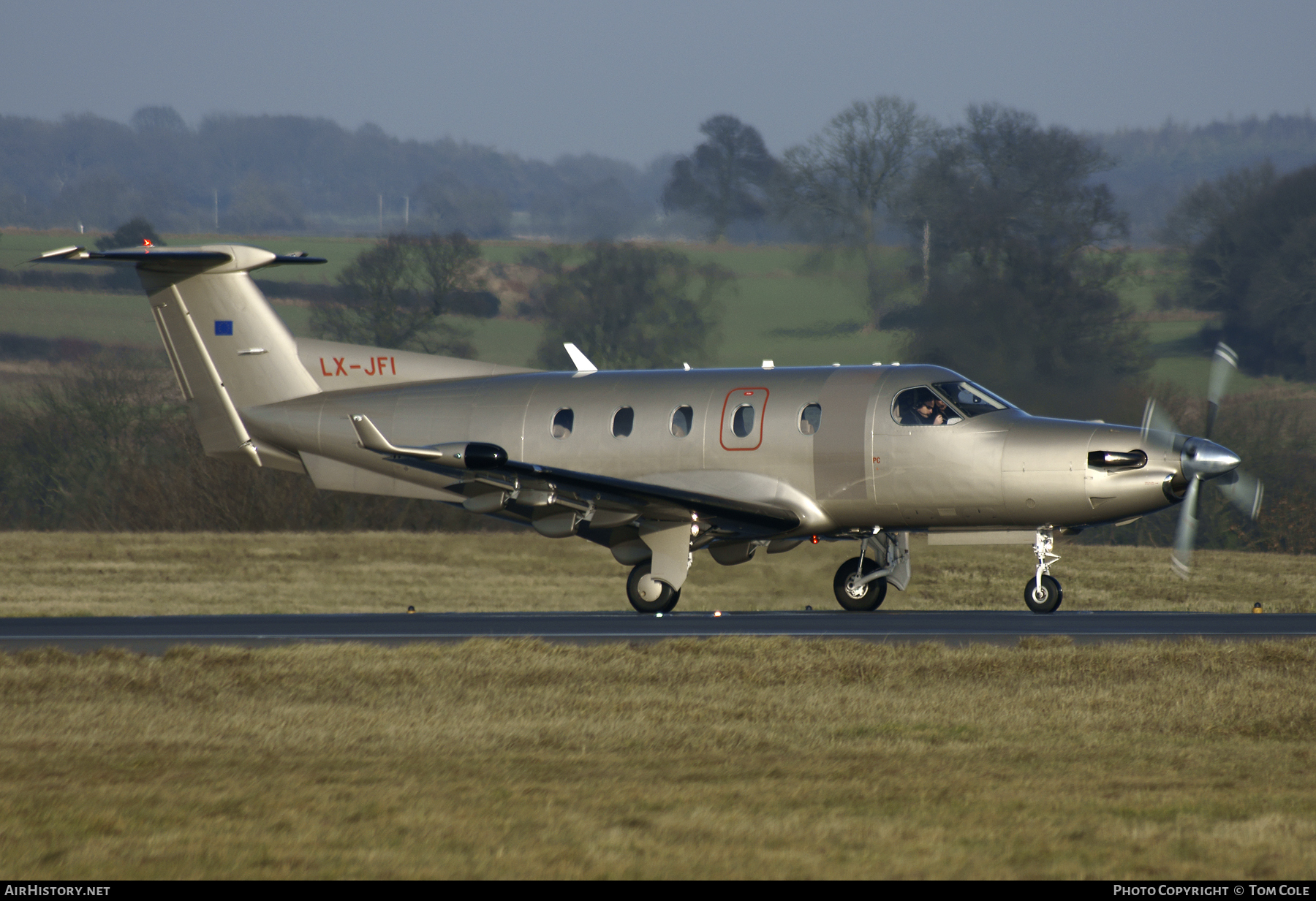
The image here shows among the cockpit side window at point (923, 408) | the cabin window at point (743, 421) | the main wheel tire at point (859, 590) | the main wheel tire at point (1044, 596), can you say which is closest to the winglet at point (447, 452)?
the cabin window at point (743, 421)

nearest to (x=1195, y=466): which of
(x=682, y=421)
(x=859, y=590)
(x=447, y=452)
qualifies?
(x=859, y=590)

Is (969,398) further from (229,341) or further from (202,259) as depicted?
(202,259)

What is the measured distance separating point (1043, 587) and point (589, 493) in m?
6.59

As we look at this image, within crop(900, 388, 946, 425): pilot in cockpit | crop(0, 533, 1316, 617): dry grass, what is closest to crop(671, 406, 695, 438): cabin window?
crop(900, 388, 946, 425): pilot in cockpit

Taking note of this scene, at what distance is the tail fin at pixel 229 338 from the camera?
25234mm

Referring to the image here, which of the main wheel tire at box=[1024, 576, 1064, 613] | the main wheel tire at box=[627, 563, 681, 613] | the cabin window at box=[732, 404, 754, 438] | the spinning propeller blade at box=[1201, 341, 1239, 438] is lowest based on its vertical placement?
the main wheel tire at box=[627, 563, 681, 613]

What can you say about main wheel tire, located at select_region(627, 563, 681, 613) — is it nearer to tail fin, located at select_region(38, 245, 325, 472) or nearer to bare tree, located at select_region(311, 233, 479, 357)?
tail fin, located at select_region(38, 245, 325, 472)

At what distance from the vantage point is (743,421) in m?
22.0

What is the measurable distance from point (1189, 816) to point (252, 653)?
1002 cm

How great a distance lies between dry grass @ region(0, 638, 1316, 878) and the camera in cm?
780

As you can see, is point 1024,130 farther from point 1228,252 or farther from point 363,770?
point 363,770

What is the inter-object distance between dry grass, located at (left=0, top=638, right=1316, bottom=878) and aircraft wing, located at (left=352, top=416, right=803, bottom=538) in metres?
5.23

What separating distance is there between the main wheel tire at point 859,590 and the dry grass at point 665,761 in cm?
682

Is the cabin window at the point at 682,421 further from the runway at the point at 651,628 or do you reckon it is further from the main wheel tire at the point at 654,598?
the runway at the point at 651,628
